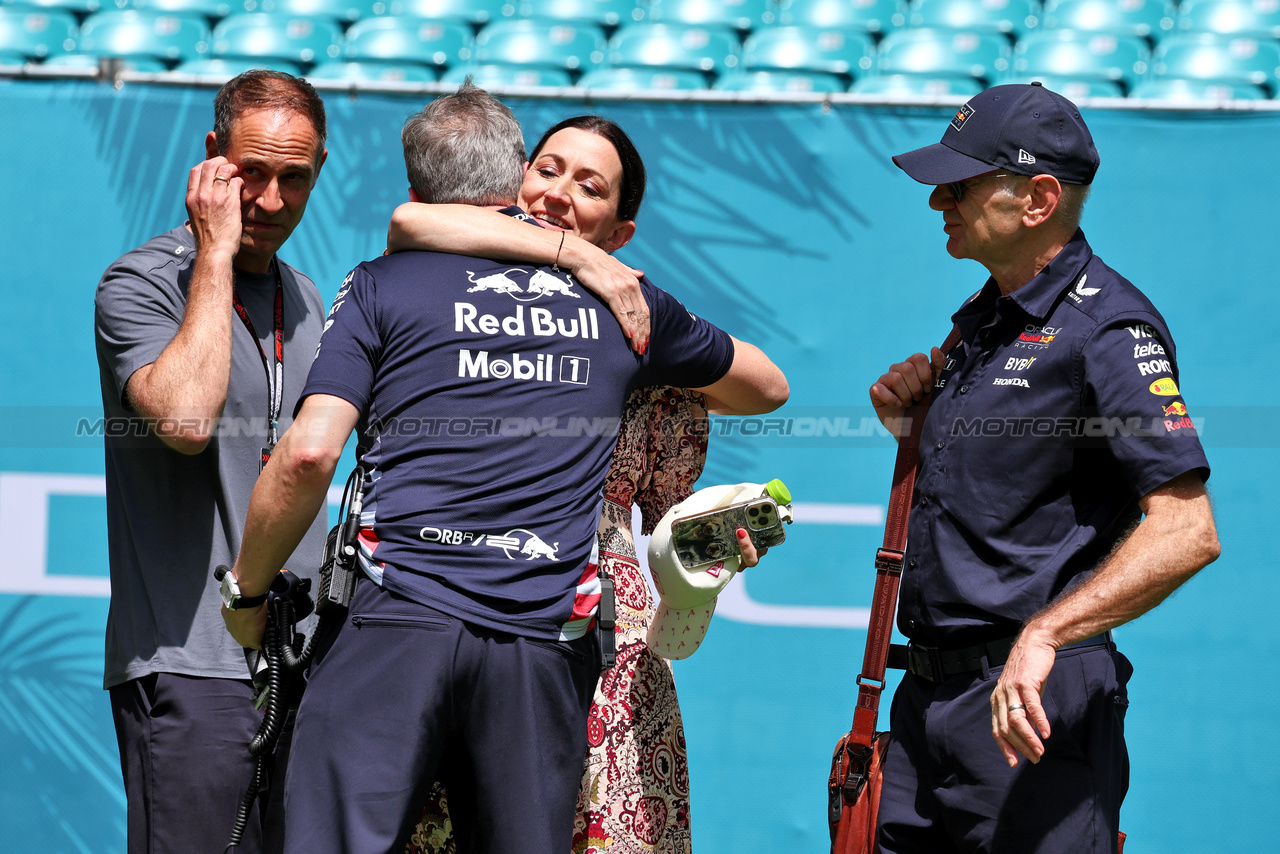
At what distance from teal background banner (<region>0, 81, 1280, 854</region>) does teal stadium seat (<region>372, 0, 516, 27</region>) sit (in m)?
1.46

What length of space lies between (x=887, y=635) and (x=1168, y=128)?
6.33ft

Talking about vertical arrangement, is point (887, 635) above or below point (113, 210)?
below

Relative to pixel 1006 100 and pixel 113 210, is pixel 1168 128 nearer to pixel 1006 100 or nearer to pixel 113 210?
pixel 1006 100

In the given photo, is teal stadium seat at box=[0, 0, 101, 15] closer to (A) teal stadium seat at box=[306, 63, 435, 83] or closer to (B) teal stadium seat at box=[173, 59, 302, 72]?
(B) teal stadium seat at box=[173, 59, 302, 72]

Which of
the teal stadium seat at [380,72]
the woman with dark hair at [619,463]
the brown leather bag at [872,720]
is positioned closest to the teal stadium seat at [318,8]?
the teal stadium seat at [380,72]

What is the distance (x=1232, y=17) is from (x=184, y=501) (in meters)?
4.43

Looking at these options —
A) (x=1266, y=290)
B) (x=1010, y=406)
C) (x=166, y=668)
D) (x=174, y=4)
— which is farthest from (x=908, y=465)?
(x=174, y=4)

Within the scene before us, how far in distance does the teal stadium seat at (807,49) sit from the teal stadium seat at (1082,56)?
0.58 meters

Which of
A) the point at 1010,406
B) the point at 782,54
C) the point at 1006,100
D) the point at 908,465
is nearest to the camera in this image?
the point at 1010,406

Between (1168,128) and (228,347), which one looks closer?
(228,347)

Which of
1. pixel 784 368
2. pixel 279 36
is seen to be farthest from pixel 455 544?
pixel 279 36

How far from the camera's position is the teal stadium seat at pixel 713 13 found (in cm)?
443

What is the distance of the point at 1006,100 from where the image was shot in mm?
1841

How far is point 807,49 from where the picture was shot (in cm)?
419
